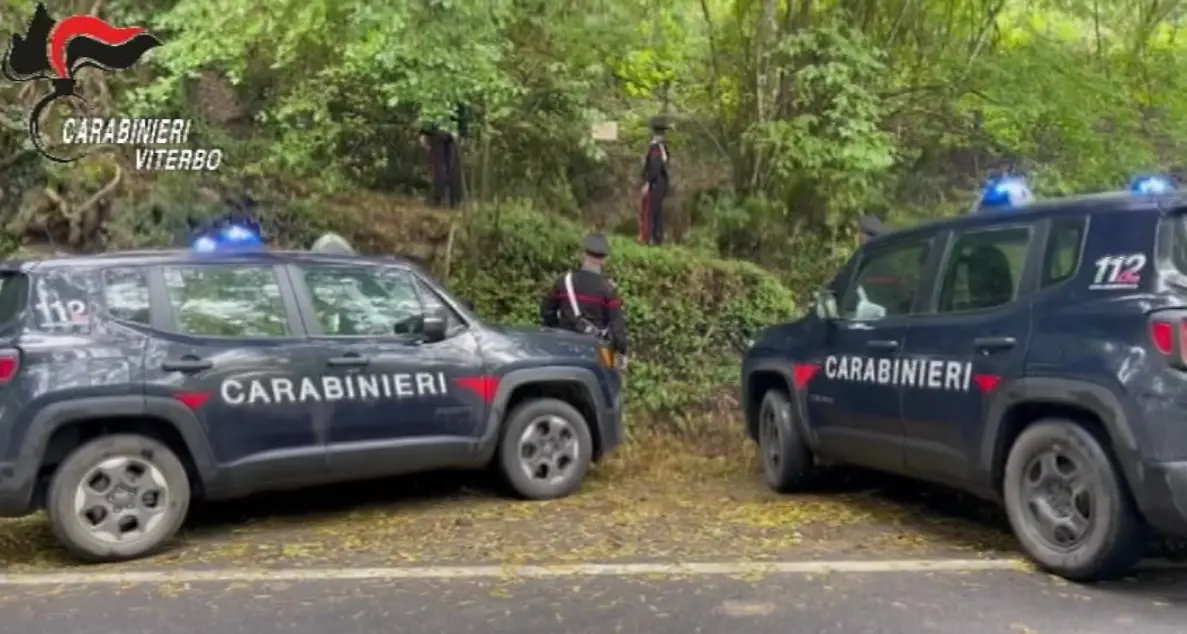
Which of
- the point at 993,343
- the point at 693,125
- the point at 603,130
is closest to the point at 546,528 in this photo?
the point at 993,343

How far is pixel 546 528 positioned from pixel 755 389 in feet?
7.15

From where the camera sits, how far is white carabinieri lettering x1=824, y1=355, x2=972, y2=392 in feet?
19.3

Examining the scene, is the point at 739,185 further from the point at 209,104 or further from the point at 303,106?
the point at 209,104

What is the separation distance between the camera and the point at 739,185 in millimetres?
12258

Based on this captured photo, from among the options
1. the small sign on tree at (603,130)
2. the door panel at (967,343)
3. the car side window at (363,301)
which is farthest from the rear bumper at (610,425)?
the small sign on tree at (603,130)

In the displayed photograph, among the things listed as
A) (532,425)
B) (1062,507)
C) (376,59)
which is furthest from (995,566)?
(376,59)

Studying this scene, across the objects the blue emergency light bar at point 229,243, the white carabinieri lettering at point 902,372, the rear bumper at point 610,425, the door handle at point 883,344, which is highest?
the blue emergency light bar at point 229,243

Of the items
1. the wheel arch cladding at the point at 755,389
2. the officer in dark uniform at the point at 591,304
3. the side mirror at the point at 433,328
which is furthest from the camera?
the officer in dark uniform at the point at 591,304

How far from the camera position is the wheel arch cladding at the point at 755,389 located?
7.98 metres

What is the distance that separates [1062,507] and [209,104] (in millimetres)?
9789

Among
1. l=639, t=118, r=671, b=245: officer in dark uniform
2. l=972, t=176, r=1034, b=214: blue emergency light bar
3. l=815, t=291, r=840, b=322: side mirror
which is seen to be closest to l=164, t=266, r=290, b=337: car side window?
l=815, t=291, r=840, b=322: side mirror

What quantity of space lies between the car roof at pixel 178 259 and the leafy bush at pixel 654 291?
384cm

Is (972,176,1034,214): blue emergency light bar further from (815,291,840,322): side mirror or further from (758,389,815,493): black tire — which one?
(758,389,815,493): black tire

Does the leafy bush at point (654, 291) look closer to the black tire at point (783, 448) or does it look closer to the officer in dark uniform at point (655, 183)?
the officer in dark uniform at point (655, 183)
